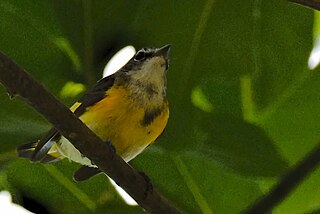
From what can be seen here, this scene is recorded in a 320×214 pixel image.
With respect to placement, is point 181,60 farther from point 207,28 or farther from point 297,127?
point 297,127

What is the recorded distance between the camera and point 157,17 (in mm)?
1183

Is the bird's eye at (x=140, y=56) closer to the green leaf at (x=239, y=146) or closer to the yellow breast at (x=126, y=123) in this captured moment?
the yellow breast at (x=126, y=123)

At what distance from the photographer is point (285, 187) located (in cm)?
61

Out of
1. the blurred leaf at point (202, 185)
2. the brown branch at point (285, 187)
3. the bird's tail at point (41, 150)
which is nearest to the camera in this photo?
the brown branch at point (285, 187)

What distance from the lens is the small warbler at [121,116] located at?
1.28m

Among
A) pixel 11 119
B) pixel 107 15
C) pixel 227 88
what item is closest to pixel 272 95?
pixel 227 88

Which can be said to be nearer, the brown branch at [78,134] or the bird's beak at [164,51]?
the brown branch at [78,134]

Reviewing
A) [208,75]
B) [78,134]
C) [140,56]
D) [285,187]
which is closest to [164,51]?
[208,75]

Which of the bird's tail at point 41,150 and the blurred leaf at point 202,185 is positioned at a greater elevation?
the bird's tail at point 41,150

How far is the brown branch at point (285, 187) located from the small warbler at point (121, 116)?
23.9 inches

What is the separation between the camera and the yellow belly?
130 cm

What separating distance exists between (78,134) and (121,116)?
21.9 inches

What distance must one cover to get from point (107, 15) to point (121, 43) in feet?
0.17

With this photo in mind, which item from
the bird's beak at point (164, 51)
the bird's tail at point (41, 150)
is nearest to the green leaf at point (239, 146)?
the bird's beak at point (164, 51)
